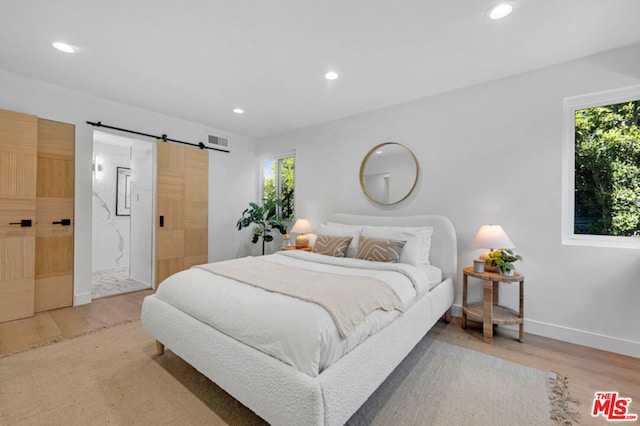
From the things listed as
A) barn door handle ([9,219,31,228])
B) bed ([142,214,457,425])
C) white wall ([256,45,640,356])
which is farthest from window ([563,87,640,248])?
barn door handle ([9,219,31,228])

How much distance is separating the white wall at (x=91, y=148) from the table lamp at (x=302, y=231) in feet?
5.01

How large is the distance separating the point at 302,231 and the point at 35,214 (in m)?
3.11

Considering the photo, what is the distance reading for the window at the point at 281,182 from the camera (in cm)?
497

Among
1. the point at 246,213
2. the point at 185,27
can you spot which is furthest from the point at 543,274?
the point at 246,213

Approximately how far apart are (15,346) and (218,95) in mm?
3096

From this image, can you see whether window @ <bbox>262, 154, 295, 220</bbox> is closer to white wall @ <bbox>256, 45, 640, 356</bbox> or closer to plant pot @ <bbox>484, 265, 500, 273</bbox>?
white wall @ <bbox>256, 45, 640, 356</bbox>

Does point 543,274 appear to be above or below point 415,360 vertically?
above

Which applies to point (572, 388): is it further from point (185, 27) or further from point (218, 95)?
point (218, 95)

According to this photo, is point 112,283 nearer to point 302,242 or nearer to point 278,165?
point 302,242

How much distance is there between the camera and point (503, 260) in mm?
2609

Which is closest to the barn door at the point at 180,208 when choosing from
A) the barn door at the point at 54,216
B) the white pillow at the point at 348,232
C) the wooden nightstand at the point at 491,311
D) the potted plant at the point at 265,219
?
the potted plant at the point at 265,219

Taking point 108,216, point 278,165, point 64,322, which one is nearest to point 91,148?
point 64,322

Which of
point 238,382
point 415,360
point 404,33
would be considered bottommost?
point 415,360

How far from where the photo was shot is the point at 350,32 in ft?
7.22
